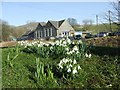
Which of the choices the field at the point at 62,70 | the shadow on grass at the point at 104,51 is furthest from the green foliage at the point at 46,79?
the shadow on grass at the point at 104,51

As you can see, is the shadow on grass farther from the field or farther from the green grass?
the green grass

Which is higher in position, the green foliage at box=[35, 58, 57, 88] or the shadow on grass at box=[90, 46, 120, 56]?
the shadow on grass at box=[90, 46, 120, 56]

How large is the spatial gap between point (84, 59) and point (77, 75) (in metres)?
1.55

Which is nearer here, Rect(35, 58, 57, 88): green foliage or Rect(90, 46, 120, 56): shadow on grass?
Rect(35, 58, 57, 88): green foliage

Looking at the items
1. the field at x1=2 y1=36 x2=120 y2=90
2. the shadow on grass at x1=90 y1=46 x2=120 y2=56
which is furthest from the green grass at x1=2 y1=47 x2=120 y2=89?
Answer: the shadow on grass at x1=90 y1=46 x2=120 y2=56

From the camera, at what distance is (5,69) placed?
310 inches

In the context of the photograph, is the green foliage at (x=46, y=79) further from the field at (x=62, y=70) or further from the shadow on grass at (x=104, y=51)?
the shadow on grass at (x=104, y=51)

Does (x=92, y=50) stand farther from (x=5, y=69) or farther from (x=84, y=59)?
(x=5, y=69)

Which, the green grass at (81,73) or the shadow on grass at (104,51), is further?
the shadow on grass at (104,51)

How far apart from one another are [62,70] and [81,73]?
1.69ft

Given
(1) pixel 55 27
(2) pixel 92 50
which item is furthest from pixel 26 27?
(2) pixel 92 50

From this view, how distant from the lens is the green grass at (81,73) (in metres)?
6.88

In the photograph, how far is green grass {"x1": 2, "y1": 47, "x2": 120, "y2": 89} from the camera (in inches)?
271

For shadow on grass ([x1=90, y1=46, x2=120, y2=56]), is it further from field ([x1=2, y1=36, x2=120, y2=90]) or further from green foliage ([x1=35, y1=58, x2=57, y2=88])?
green foliage ([x1=35, y1=58, x2=57, y2=88])
